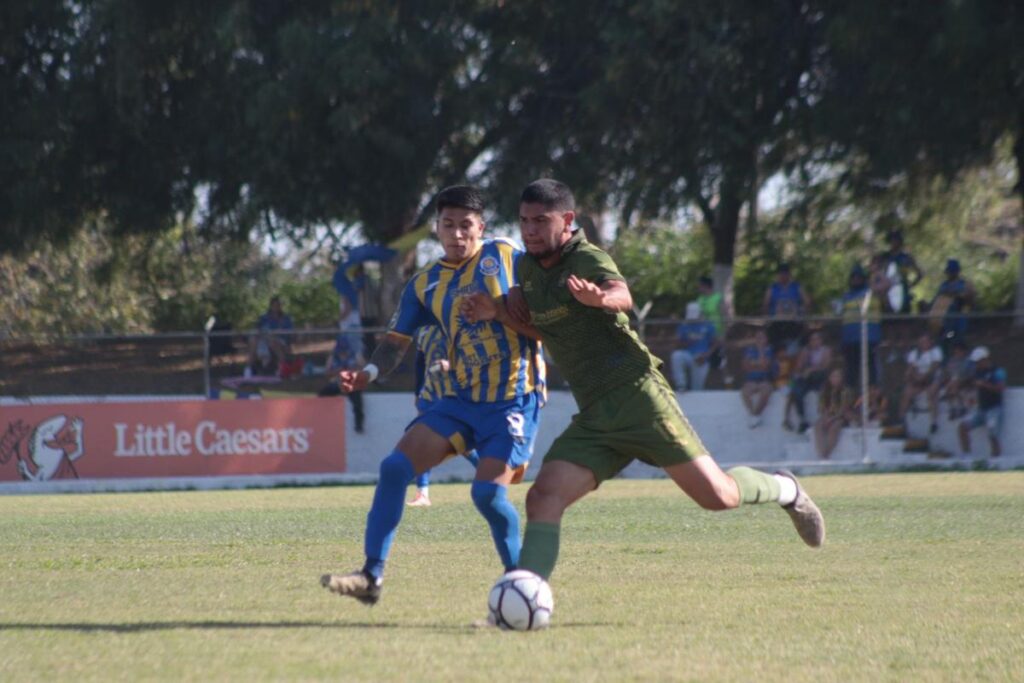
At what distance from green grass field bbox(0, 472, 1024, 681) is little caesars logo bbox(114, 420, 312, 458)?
591 centimetres

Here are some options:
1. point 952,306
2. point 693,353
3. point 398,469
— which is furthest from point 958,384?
point 398,469

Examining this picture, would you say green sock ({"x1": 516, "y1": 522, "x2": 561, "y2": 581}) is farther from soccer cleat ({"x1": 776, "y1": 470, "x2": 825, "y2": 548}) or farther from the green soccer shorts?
soccer cleat ({"x1": 776, "y1": 470, "x2": 825, "y2": 548})

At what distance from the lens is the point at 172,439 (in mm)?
18672

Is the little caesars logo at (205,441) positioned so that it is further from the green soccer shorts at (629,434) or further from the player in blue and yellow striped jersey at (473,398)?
the green soccer shorts at (629,434)

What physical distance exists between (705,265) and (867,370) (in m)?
18.2

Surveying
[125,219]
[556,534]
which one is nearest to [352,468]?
[125,219]

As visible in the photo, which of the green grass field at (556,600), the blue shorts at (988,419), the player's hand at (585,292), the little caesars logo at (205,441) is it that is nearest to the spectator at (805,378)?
the blue shorts at (988,419)

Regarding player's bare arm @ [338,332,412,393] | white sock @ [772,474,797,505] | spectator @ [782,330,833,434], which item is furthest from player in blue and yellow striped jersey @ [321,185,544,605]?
spectator @ [782,330,833,434]

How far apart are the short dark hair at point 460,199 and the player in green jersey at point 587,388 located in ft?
1.62

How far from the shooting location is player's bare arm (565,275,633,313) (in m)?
5.79

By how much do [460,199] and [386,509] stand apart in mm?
1431

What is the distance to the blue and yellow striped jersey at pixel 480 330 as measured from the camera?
268 inches

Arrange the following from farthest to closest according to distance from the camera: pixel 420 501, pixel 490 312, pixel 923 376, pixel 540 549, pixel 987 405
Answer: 1. pixel 923 376
2. pixel 987 405
3. pixel 420 501
4. pixel 490 312
5. pixel 540 549

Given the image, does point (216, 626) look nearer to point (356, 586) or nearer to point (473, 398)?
point (356, 586)
